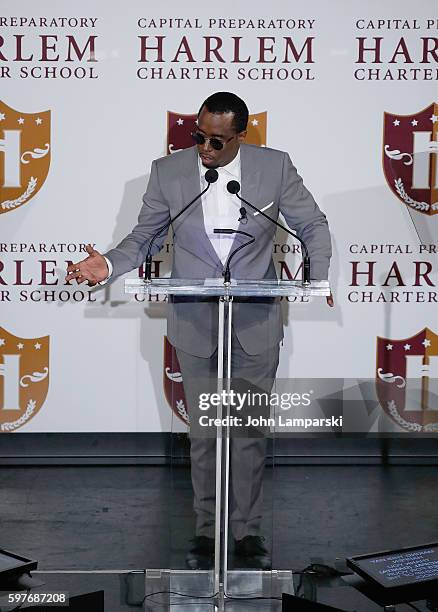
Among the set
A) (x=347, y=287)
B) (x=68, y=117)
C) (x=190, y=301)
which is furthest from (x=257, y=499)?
(x=68, y=117)

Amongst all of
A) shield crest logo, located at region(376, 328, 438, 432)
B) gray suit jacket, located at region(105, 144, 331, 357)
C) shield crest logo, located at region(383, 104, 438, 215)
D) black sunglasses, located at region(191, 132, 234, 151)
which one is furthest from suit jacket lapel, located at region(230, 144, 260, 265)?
shield crest logo, located at region(376, 328, 438, 432)

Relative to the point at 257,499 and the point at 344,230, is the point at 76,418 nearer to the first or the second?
the point at 344,230

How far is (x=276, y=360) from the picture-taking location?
293 cm

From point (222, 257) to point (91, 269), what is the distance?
0.60 metres

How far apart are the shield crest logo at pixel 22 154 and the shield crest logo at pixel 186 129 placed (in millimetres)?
584

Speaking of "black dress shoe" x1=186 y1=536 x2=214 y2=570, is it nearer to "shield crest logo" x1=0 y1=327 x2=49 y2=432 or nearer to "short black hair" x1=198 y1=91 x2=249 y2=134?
"short black hair" x1=198 y1=91 x2=249 y2=134

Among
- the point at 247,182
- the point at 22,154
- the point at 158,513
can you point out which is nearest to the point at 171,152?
the point at 22,154

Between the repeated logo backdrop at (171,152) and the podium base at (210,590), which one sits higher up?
the repeated logo backdrop at (171,152)

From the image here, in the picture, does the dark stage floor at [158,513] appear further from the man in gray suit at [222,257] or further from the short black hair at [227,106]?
the short black hair at [227,106]

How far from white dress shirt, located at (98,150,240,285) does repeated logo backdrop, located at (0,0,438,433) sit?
4.07 feet

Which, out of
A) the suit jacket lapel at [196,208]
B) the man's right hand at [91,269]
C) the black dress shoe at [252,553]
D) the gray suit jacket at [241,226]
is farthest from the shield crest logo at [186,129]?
the black dress shoe at [252,553]

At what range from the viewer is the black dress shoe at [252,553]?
2920 mm

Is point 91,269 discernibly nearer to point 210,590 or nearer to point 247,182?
point 247,182

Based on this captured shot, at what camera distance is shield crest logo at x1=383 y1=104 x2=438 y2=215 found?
4.81 meters
